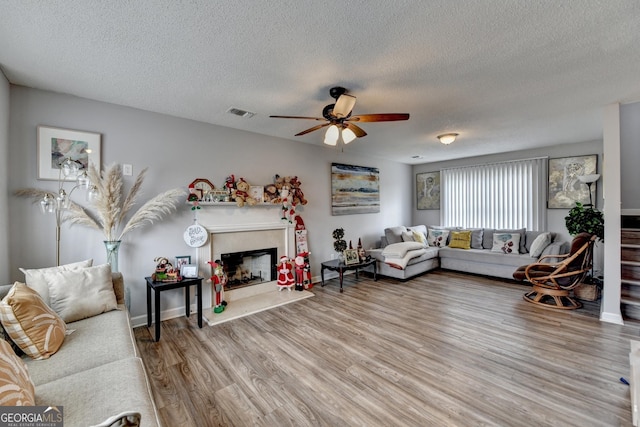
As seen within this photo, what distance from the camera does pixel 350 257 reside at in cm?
458

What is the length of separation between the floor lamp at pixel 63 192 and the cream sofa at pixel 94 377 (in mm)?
850

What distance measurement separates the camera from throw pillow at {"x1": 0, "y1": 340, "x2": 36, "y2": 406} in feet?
3.08

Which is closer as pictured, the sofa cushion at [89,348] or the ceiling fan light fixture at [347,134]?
the sofa cushion at [89,348]

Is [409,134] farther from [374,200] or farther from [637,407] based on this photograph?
[637,407]

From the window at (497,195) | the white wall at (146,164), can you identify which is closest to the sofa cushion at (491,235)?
the window at (497,195)

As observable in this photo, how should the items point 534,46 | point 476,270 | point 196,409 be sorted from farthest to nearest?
point 476,270 → point 534,46 → point 196,409

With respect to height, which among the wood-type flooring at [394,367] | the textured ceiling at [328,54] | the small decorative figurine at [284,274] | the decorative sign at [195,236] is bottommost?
the wood-type flooring at [394,367]

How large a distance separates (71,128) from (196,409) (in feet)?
9.41

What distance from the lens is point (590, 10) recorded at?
5.04 feet

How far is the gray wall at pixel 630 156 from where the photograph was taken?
3.32 metres

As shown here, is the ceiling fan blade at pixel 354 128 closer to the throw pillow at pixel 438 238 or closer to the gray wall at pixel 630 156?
the gray wall at pixel 630 156

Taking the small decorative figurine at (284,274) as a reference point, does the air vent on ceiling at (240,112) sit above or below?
above

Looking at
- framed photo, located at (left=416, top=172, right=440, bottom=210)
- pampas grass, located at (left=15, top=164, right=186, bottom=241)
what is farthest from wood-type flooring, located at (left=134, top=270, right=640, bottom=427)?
framed photo, located at (left=416, top=172, right=440, bottom=210)

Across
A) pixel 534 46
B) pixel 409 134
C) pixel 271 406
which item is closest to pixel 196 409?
pixel 271 406
